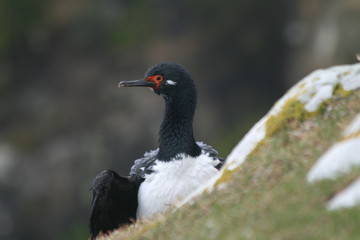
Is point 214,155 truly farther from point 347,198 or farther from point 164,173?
point 347,198

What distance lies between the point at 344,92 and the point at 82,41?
24.4 metres

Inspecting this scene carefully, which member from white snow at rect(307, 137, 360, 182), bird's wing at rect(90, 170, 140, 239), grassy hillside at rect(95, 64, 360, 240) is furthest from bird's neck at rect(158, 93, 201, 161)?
white snow at rect(307, 137, 360, 182)

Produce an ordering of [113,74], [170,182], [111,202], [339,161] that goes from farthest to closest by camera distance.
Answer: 1. [113,74]
2. [111,202]
3. [170,182]
4. [339,161]

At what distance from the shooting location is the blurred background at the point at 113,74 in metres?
31.0

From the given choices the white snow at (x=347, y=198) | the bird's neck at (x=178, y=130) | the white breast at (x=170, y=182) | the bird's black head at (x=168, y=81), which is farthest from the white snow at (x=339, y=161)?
the bird's black head at (x=168, y=81)

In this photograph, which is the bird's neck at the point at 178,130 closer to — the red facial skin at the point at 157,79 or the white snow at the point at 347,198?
the red facial skin at the point at 157,79

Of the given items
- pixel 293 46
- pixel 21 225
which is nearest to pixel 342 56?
pixel 293 46

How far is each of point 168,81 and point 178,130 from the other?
833 millimetres

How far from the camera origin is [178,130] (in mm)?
12008

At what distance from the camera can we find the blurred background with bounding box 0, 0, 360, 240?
3100 cm

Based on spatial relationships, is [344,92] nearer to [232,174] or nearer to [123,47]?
[232,174]

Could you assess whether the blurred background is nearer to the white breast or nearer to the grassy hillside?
the white breast

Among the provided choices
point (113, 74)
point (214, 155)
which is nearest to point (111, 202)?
point (214, 155)

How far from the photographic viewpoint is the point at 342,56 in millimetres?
30500
